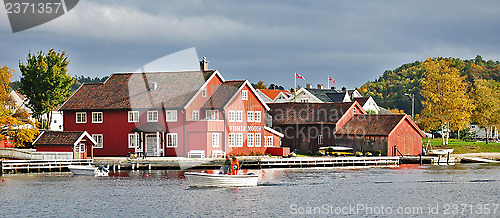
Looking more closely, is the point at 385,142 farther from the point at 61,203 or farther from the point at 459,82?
the point at 61,203

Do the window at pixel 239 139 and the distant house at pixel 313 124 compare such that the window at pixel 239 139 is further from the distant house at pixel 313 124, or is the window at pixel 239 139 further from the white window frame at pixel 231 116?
the distant house at pixel 313 124

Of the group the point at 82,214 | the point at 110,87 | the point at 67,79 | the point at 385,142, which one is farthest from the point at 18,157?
the point at 385,142

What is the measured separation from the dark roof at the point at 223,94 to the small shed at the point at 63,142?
1378 centimetres

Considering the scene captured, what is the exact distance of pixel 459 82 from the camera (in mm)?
94562

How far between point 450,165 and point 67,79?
50.1 metres

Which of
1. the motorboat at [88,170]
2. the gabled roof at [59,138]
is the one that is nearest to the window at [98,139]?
the gabled roof at [59,138]

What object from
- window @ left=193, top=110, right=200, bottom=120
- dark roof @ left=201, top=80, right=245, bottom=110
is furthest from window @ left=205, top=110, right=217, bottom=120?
window @ left=193, top=110, right=200, bottom=120

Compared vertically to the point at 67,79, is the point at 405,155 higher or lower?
lower

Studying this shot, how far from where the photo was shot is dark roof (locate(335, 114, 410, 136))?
8200cm

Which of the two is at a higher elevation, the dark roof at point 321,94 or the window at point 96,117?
the dark roof at point 321,94

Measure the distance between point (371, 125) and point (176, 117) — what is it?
24052 mm

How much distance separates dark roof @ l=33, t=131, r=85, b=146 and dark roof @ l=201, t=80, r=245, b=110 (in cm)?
1433

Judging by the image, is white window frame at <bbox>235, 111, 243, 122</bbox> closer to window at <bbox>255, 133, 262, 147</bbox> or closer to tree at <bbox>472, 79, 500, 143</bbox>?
window at <bbox>255, 133, 262, 147</bbox>

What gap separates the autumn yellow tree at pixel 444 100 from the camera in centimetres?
9381
